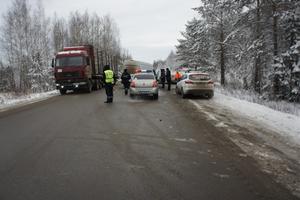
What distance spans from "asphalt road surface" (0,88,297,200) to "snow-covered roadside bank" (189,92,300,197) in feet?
0.85

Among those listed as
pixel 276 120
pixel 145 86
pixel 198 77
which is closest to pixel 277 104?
pixel 198 77

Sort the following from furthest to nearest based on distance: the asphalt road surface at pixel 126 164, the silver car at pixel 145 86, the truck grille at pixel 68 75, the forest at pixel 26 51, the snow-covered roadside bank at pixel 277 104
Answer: the forest at pixel 26 51
the truck grille at pixel 68 75
the silver car at pixel 145 86
the snow-covered roadside bank at pixel 277 104
the asphalt road surface at pixel 126 164

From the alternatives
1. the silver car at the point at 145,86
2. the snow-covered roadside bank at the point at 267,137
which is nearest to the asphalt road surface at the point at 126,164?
the snow-covered roadside bank at the point at 267,137

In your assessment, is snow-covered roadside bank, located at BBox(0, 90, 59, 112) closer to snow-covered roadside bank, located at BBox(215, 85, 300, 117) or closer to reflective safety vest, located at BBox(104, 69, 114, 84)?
reflective safety vest, located at BBox(104, 69, 114, 84)

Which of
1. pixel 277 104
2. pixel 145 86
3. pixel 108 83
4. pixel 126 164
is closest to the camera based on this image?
Result: pixel 126 164

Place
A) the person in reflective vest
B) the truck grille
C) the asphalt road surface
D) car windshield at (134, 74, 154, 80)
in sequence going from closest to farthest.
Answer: the asphalt road surface → the person in reflective vest → car windshield at (134, 74, 154, 80) → the truck grille

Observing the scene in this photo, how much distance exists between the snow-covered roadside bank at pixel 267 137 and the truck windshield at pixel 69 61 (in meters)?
13.4

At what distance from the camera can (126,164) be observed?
20.7ft

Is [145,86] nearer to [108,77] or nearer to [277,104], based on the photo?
[108,77]

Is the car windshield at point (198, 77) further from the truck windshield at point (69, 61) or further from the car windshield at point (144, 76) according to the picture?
the truck windshield at point (69, 61)

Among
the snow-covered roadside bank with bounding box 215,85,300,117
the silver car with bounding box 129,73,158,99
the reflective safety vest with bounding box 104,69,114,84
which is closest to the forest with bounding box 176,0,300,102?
the snow-covered roadside bank with bounding box 215,85,300,117

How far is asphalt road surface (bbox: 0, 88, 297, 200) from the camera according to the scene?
4.95m

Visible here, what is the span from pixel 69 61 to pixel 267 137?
19012mm

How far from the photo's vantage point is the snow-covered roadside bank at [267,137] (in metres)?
6.03
